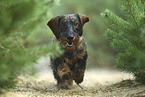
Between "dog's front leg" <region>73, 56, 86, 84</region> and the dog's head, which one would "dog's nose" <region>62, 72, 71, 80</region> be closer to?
"dog's front leg" <region>73, 56, 86, 84</region>

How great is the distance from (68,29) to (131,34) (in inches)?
46.2

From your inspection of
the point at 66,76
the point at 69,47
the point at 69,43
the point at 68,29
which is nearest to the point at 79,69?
the point at 66,76

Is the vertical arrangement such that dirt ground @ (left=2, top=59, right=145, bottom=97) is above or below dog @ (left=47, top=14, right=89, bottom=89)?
below

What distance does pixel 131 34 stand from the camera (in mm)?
3193

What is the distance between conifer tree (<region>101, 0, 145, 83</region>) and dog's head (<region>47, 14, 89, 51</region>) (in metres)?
0.63

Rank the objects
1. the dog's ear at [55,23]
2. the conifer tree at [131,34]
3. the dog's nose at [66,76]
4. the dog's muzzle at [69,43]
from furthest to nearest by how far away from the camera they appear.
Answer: the dog's nose at [66,76], the dog's ear at [55,23], the dog's muzzle at [69,43], the conifer tree at [131,34]

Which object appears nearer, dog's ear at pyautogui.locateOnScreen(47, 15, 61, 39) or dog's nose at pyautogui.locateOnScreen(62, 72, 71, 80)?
dog's ear at pyautogui.locateOnScreen(47, 15, 61, 39)

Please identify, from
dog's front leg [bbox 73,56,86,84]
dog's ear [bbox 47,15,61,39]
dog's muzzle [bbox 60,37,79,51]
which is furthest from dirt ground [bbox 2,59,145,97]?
dog's ear [bbox 47,15,61,39]

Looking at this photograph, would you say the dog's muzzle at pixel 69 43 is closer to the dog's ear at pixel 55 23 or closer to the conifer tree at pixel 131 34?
the dog's ear at pixel 55 23

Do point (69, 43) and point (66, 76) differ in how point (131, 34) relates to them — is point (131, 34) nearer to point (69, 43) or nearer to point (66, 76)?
point (69, 43)

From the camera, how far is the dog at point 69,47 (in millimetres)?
3552

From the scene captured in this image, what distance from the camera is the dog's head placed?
3482mm

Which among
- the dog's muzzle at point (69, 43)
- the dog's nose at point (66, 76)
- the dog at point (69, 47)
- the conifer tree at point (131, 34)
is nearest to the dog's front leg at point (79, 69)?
the dog at point (69, 47)

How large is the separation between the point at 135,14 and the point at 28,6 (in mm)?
1973
